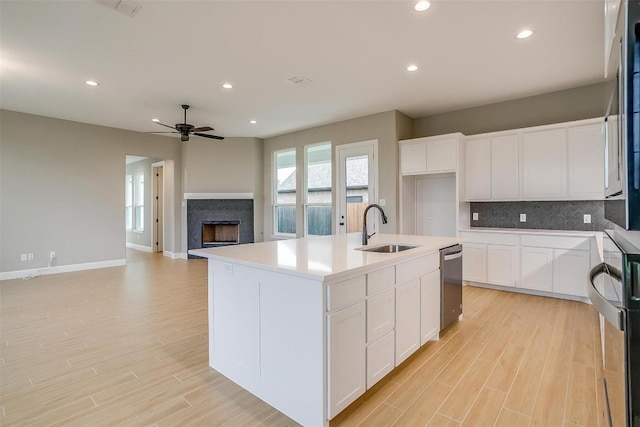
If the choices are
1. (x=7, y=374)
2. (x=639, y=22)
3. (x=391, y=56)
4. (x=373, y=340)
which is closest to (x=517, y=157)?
(x=391, y=56)

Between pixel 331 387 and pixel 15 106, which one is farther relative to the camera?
pixel 15 106

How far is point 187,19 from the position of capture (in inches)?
108

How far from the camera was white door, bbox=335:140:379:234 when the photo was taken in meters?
5.66

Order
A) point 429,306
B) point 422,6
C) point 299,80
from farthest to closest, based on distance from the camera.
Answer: point 299,80
point 429,306
point 422,6

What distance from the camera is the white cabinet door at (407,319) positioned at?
224cm

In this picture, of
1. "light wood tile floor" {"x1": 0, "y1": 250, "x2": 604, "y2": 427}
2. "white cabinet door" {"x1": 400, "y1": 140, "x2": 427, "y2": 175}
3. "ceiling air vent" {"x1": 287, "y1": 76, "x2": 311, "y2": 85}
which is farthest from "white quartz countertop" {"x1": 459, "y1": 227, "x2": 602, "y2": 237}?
"ceiling air vent" {"x1": 287, "y1": 76, "x2": 311, "y2": 85}

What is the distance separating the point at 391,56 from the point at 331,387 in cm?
332

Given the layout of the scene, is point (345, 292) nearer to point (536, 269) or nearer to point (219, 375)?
point (219, 375)

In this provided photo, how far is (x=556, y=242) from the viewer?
4.03 meters

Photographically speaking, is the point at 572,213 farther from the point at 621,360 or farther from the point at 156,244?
the point at 156,244

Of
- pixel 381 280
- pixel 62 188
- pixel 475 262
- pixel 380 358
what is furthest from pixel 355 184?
pixel 62 188

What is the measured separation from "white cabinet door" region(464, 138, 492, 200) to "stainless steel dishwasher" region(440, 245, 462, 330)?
2095 millimetres

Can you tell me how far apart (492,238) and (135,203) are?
9.76 metres

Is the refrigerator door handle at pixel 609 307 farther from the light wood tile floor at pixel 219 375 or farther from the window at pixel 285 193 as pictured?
the window at pixel 285 193
